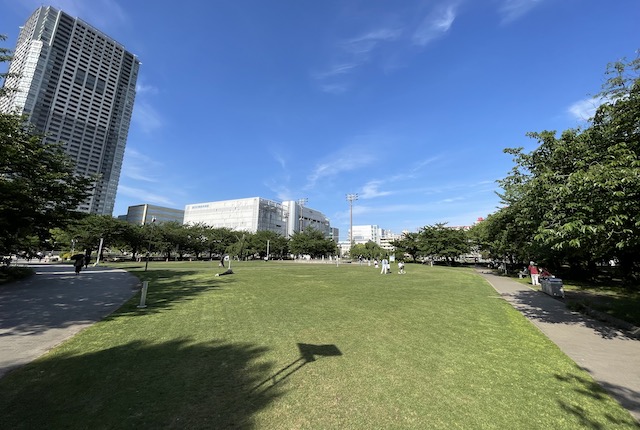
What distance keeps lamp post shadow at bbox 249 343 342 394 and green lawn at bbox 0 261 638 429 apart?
0.09 feet

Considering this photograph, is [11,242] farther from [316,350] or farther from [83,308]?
[316,350]

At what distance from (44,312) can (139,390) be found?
772 cm

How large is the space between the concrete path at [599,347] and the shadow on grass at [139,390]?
5361mm

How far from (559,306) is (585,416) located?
1138cm

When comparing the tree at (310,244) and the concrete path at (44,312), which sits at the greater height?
the tree at (310,244)

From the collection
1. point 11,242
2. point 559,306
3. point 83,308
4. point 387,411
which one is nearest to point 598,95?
point 559,306

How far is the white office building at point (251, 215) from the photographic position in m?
131

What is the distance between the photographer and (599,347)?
695 centimetres

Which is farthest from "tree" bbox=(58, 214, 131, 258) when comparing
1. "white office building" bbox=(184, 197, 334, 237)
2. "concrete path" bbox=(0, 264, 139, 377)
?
"white office building" bbox=(184, 197, 334, 237)

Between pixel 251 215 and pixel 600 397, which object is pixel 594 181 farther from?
pixel 251 215

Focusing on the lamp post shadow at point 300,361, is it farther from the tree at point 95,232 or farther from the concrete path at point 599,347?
the tree at point 95,232

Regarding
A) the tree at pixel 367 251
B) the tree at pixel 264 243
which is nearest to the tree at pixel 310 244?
the tree at pixel 264 243

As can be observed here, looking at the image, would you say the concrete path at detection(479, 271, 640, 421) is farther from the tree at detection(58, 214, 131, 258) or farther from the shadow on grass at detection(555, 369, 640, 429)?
the tree at detection(58, 214, 131, 258)

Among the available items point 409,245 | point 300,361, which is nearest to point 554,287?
point 300,361
